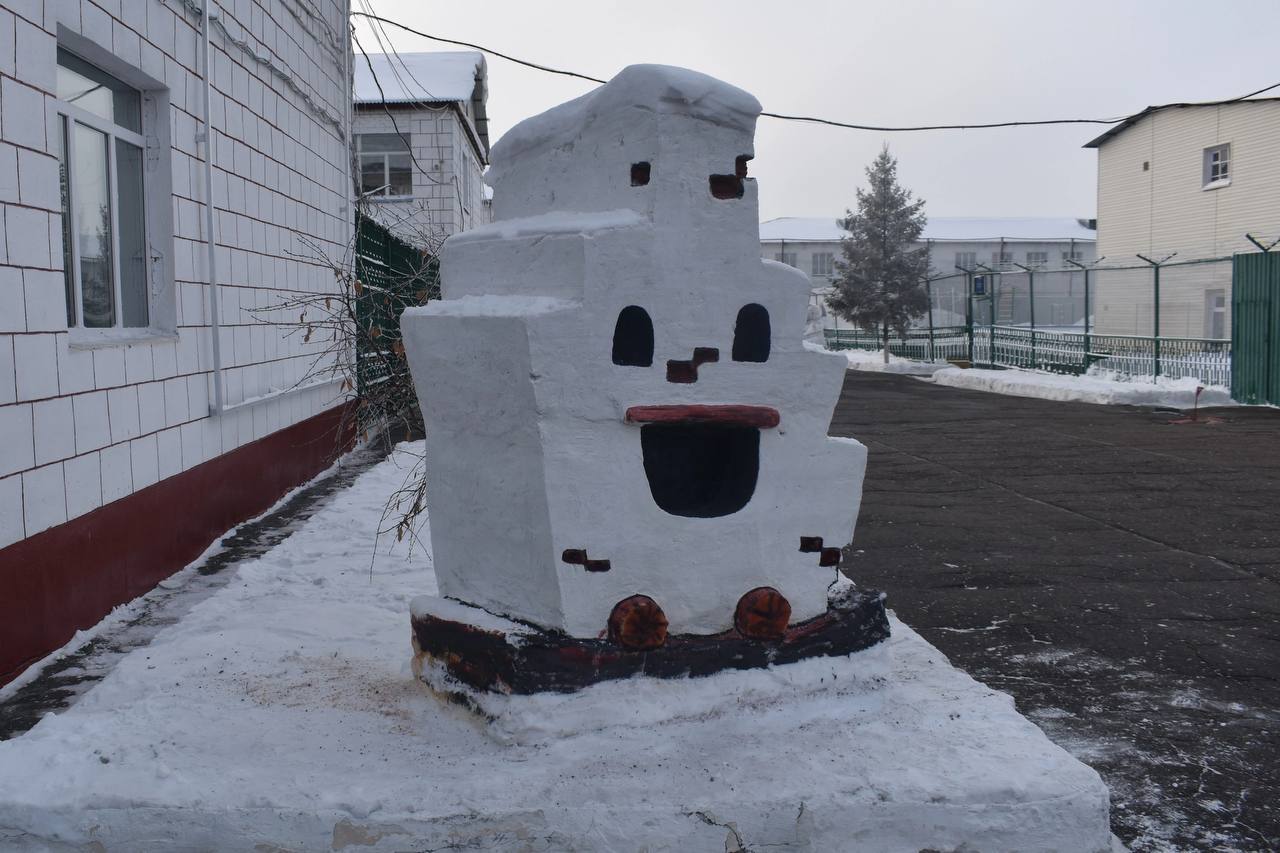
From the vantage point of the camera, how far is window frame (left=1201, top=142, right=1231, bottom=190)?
25.7 metres

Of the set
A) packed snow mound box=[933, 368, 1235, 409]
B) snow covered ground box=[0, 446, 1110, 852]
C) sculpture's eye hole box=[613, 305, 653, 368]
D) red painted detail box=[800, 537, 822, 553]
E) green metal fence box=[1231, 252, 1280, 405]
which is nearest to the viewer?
snow covered ground box=[0, 446, 1110, 852]

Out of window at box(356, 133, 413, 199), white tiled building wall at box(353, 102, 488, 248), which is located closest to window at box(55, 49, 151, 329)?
white tiled building wall at box(353, 102, 488, 248)

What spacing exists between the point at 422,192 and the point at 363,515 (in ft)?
47.3

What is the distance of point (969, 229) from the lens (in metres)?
52.6

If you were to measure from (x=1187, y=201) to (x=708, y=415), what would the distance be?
1078 inches

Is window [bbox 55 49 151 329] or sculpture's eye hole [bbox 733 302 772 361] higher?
window [bbox 55 49 151 329]

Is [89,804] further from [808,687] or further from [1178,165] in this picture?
[1178,165]

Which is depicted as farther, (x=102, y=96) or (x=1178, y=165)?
(x=1178, y=165)

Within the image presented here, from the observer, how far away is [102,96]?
19.5 feet

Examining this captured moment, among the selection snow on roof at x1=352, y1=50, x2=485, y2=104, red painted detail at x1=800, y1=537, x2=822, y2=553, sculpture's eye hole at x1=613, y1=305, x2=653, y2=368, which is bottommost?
red painted detail at x1=800, y1=537, x2=822, y2=553

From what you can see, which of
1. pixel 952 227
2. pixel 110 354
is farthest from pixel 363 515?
pixel 952 227

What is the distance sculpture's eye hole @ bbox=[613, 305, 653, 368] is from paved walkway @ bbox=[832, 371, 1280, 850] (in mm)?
2114

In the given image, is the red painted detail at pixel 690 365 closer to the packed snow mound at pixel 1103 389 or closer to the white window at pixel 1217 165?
the packed snow mound at pixel 1103 389

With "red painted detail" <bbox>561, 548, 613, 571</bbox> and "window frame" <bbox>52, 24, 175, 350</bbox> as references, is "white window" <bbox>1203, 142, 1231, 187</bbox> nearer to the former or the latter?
"window frame" <bbox>52, 24, 175, 350</bbox>
